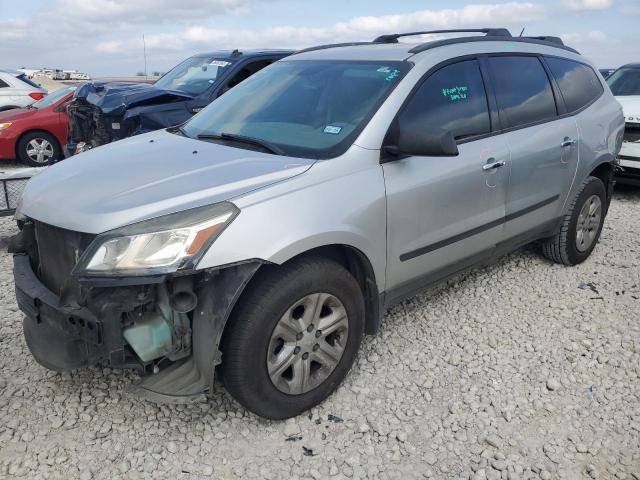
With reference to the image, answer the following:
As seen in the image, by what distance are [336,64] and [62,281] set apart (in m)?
1.98

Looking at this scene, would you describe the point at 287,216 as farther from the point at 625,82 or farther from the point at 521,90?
the point at 625,82

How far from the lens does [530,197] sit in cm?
385

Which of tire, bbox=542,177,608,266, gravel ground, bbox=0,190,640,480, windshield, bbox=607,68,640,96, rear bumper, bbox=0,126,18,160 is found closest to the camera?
gravel ground, bbox=0,190,640,480

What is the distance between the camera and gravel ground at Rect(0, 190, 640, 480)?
2.48 meters

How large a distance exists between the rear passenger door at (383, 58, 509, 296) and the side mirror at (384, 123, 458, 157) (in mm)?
51

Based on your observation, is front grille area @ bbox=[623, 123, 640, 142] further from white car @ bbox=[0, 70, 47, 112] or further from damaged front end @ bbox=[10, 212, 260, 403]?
white car @ bbox=[0, 70, 47, 112]

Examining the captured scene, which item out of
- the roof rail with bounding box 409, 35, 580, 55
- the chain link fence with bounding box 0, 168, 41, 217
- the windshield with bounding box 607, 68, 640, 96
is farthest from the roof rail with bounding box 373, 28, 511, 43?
the windshield with bounding box 607, 68, 640, 96

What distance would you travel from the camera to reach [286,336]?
→ 2.57 meters

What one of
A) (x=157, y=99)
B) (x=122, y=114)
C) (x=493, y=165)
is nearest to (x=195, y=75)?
(x=157, y=99)

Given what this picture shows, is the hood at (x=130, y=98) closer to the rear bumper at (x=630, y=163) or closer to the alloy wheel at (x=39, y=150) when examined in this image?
the alloy wheel at (x=39, y=150)

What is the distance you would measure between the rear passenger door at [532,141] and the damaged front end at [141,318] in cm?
211

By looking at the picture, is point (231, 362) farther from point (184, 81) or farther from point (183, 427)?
point (184, 81)

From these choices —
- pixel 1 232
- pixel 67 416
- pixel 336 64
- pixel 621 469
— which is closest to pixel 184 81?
pixel 1 232

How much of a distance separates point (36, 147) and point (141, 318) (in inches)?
307
